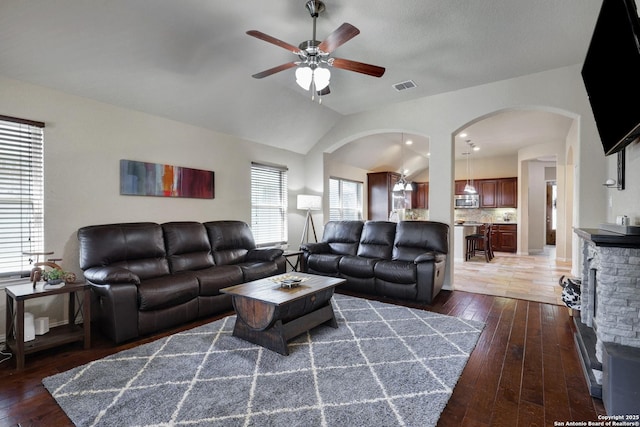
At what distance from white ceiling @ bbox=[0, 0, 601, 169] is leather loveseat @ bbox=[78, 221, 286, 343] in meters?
1.57

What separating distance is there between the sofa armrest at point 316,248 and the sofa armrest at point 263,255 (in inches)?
28.5

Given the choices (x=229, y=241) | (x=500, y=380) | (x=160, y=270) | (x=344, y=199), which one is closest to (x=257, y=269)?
(x=229, y=241)

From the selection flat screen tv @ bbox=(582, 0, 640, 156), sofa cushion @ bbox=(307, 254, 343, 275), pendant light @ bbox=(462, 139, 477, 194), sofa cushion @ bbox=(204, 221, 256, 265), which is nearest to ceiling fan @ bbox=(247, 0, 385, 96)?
flat screen tv @ bbox=(582, 0, 640, 156)

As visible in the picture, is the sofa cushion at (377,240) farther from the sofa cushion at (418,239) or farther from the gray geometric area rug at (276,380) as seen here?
the gray geometric area rug at (276,380)

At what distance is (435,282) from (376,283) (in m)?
0.77

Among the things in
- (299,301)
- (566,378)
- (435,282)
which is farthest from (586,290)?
(299,301)

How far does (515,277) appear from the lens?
559 cm

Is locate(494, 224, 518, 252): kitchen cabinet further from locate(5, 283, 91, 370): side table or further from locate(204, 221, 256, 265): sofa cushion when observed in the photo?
locate(5, 283, 91, 370): side table

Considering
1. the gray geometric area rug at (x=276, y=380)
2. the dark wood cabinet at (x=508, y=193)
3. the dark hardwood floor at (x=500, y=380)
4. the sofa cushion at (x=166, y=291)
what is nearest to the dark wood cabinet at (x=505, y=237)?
the dark wood cabinet at (x=508, y=193)

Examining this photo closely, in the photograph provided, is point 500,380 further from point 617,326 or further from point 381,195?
point 381,195

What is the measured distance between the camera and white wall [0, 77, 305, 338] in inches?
124

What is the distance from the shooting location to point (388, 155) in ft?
27.0

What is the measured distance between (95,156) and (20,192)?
0.75 m

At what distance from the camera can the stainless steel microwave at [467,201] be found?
9750mm
